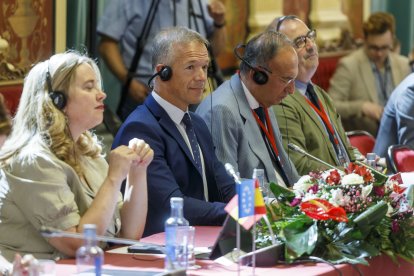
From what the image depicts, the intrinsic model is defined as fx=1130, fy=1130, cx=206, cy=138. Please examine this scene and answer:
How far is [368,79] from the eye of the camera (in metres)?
8.43

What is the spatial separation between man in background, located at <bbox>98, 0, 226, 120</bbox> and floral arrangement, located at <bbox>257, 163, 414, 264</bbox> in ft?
8.82

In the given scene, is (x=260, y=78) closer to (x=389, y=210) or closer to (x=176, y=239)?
(x=389, y=210)

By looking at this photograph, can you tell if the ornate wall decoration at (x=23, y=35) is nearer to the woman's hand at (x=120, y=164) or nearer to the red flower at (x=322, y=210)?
the woman's hand at (x=120, y=164)

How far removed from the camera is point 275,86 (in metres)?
5.26

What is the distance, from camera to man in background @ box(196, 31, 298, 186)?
5.06 metres

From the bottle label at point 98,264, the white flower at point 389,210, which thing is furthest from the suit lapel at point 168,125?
the bottle label at point 98,264

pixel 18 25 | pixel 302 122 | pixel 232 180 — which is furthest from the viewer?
pixel 18 25

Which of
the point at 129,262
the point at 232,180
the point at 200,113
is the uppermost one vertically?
the point at 200,113

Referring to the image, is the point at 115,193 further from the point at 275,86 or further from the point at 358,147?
the point at 358,147

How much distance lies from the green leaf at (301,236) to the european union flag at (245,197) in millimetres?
278

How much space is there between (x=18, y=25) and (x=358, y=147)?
79.9 inches

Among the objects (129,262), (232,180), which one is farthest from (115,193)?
(232,180)

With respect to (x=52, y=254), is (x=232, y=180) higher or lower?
higher

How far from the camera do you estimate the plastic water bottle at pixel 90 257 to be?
3.38 meters
